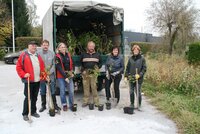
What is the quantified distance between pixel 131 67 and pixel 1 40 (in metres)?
23.1

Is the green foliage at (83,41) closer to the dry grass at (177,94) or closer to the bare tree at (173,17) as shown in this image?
the dry grass at (177,94)

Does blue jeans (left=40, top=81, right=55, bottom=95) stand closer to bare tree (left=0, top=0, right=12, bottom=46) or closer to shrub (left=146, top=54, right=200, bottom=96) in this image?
shrub (left=146, top=54, right=200, bottom=96)

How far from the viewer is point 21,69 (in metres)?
5.62

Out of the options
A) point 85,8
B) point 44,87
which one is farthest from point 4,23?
point 44,87

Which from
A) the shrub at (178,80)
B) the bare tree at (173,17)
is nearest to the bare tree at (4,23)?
the bare tree at (173,17)

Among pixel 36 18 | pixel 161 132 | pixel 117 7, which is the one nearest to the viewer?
pixel 161 132

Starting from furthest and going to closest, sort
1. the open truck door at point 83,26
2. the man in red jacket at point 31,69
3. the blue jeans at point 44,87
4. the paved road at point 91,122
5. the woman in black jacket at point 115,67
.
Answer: the open truck door at point 83,26
the woman in black jacket at point 115,67
the blue jeans at point 44,87
the man in red jacket at point 31,69
the paved road at point 91,122

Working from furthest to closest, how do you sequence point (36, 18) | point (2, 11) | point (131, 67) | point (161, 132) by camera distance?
point (36, 18), point (2, 11), point (131, 67), point (161, 132)

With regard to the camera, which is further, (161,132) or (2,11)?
(2,11)

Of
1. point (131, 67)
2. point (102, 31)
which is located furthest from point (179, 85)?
point (102, 31)

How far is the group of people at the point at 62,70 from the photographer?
5.71m

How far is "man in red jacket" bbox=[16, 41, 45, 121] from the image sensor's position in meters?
5.62

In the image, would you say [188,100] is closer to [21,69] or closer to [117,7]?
[117,7]

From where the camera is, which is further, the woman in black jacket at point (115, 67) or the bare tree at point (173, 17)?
the bare tree at point (173, 17)
